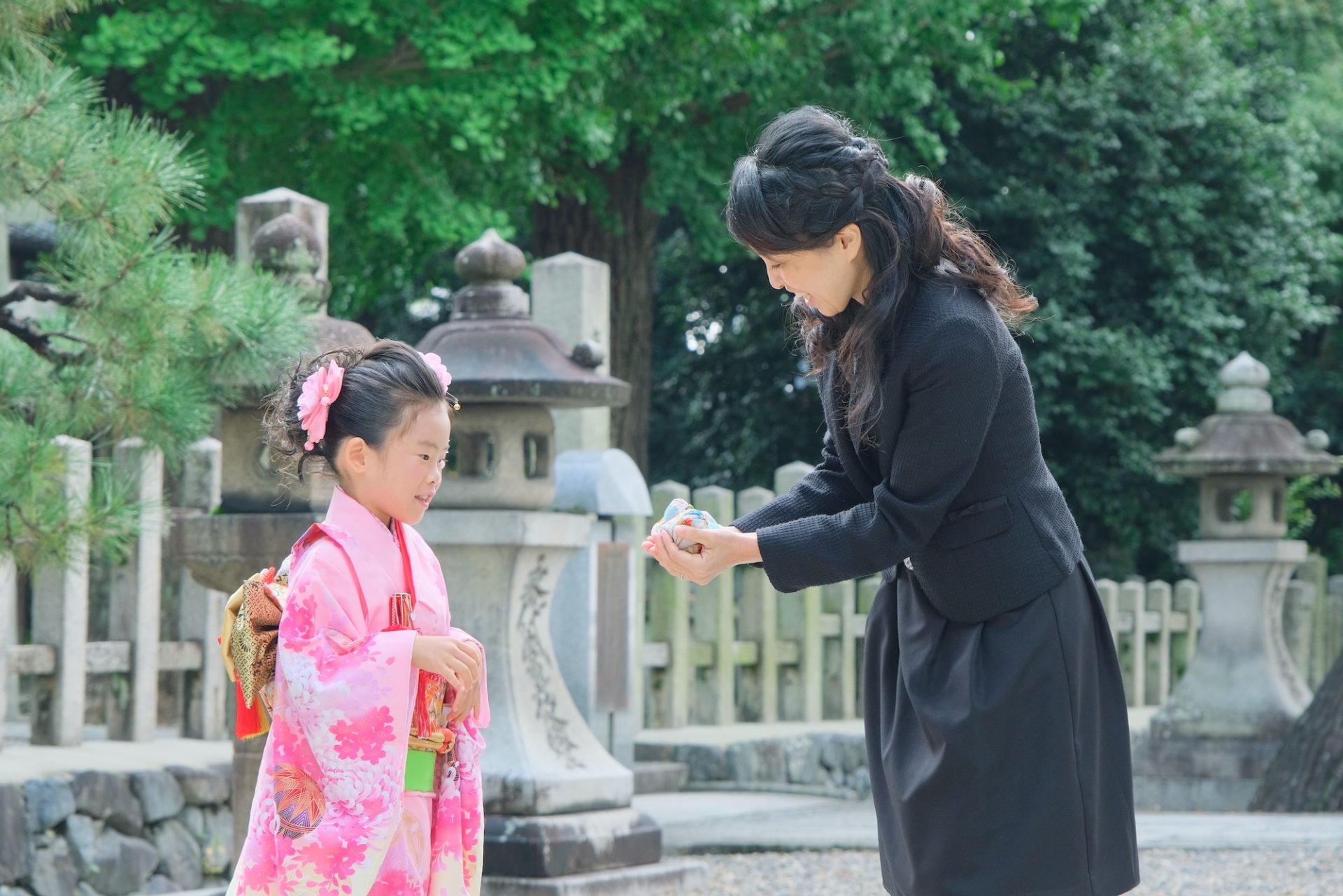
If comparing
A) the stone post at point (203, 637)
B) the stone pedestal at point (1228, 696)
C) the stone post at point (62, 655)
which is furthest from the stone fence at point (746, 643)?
the stone post at point (62, 655)

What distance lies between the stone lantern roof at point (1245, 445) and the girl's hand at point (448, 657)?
7.13 meters

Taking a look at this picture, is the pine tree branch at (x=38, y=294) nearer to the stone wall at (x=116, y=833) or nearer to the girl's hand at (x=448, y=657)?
the stone wall at (x=116, y=833)

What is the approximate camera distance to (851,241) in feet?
8.51

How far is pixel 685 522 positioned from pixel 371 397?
555 millimetres

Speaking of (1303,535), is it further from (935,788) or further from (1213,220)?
(935,788)

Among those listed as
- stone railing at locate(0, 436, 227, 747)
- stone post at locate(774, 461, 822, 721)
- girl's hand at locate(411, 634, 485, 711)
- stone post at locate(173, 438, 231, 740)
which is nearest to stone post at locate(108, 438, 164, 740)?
stone railing at locate(0, 436, 227, 747)

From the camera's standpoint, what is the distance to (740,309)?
48.1 feet

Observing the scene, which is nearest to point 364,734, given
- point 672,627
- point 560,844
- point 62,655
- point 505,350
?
point 560,844

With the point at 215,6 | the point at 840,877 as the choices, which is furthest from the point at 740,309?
the point at 840,877

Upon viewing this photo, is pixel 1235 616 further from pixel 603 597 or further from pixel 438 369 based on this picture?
pixel 438 369

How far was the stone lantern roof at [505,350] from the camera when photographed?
5.07 metres

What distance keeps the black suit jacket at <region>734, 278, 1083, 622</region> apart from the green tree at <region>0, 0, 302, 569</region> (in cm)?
183

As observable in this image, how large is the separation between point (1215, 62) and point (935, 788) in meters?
12.5

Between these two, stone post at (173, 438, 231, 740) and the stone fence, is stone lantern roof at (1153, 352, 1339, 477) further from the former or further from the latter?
stone post at (173, 438, 231, 740)
